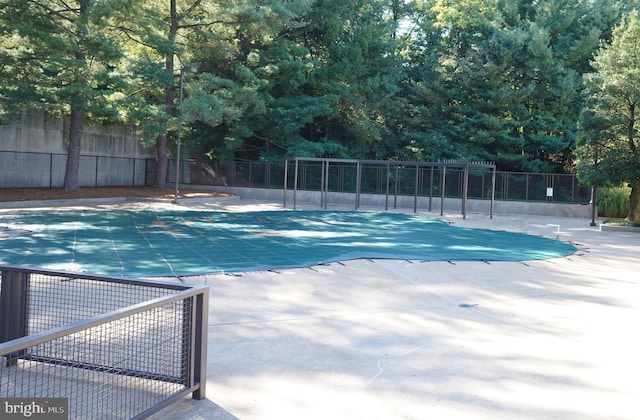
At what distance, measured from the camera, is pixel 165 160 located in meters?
35.6

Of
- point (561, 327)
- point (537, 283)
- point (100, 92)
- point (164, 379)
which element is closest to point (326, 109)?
point (100, 92)

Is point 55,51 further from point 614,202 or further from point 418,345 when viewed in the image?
point 614,202

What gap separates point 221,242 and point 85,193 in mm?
16308

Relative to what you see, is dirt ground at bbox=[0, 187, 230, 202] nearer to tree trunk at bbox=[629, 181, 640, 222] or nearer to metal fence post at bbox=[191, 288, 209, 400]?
tree trunk at bbox=[629, 181, 640, 222]

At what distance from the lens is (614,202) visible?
1200 inches

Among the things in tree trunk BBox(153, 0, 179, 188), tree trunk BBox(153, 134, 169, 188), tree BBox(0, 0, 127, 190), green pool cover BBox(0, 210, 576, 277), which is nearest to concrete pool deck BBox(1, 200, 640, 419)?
green pool cover BBox(0, 210, 576, 277)

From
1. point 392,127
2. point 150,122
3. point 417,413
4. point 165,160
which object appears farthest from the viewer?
point 392,127

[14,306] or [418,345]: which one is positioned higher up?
[14,306]

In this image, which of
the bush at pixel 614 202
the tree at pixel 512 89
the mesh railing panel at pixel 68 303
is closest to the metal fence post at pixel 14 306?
the mesh railing panel at pixel 68 303

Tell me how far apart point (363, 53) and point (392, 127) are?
5.63 metres

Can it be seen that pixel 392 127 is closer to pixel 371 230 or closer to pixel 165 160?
pixel 165 160

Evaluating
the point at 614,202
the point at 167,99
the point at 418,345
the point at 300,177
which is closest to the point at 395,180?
the point at 300,177

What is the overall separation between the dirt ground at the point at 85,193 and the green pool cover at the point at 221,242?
486 centimetres

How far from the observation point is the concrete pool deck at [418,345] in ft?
16.1
